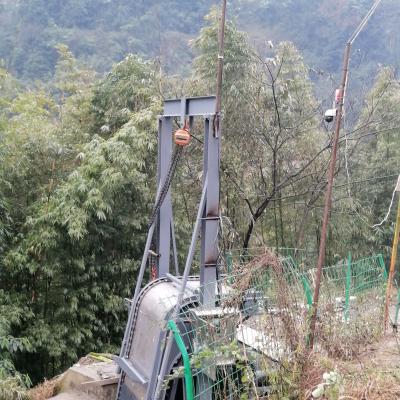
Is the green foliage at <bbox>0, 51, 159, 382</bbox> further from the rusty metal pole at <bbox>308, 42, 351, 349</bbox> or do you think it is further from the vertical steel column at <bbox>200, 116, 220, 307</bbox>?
the rusty metal pole at <bbox>308, 42, 351, 349</bbox>

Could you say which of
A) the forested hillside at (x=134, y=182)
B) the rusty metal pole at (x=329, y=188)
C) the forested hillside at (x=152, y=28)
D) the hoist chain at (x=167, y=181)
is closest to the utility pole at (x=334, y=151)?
the rusty metal pole at (x=329, y=188)

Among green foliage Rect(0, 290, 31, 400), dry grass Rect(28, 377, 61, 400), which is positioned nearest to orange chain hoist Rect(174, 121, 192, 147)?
green foliage Rect(0, 290, 31, 400)

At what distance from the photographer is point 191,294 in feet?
14.0

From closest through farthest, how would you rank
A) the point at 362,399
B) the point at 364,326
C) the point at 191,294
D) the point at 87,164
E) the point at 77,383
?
the point at 362,399 < the point at 191,294 < the point at 364,326 < the point at 77,383 < the point at 87,164

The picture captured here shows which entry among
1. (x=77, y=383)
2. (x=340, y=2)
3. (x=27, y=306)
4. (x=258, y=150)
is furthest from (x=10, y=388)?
(x=340, y=2)

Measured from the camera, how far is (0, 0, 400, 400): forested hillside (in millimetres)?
7344

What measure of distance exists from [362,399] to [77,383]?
3404 millimetres

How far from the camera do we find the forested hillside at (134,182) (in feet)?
24.1

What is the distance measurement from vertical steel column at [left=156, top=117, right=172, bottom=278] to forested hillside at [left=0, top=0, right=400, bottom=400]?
0.68 meters

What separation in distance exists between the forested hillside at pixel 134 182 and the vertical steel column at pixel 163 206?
2.25 ft

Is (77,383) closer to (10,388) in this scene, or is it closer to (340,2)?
(10,388)

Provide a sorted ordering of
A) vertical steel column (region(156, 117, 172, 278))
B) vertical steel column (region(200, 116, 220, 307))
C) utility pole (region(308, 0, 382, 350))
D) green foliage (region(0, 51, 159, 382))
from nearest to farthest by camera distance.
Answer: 1. utility pole (region(308, 0, 382, 350))
2. vertical steel column (region(200, 116, 220, 307))
3. vertical steel column (region(156, 117, 172, 278))
4. green foliage (region(0, 51, 159, 382))

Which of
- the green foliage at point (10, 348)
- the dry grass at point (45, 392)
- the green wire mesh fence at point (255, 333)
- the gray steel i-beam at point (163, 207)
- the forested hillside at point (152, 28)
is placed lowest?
the dry grass at point (45, 392)

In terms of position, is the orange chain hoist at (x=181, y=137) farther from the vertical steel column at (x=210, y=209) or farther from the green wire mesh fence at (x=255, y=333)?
the green wire mesh fence at (x=255, y=333)
